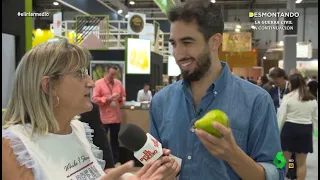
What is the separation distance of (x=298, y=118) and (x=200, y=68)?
4.16m

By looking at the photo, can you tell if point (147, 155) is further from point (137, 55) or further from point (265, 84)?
point (137, 55)

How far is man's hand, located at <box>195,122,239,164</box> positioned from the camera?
1127 millimetres

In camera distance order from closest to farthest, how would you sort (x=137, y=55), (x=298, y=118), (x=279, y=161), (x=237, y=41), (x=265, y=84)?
1. (x=279, y=161)
2. (x=298, y=118)
3. (x=265, y=84)
4. (x=137, y=55)
5. (x=237, y=41)

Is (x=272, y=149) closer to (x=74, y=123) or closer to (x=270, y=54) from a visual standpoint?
(x=74, y=123)

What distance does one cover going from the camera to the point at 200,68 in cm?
143

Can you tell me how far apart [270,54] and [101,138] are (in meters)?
23.4

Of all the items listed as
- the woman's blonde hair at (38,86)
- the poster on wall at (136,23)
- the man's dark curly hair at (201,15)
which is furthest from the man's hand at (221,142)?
the poster on wall at (136,23)

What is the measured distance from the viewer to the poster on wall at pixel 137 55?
884cm

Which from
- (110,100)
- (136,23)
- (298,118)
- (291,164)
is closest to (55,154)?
(298,118)

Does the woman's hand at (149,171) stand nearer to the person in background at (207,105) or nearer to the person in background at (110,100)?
the person in background at (207,105)

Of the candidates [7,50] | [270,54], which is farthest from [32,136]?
[270,54]

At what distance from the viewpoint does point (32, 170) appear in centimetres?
128

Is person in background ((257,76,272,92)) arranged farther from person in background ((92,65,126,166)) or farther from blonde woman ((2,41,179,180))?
blonde woman ((2,41,179,180))

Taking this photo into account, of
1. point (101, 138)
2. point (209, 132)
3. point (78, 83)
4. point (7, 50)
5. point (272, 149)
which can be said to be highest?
point (7, 50)
